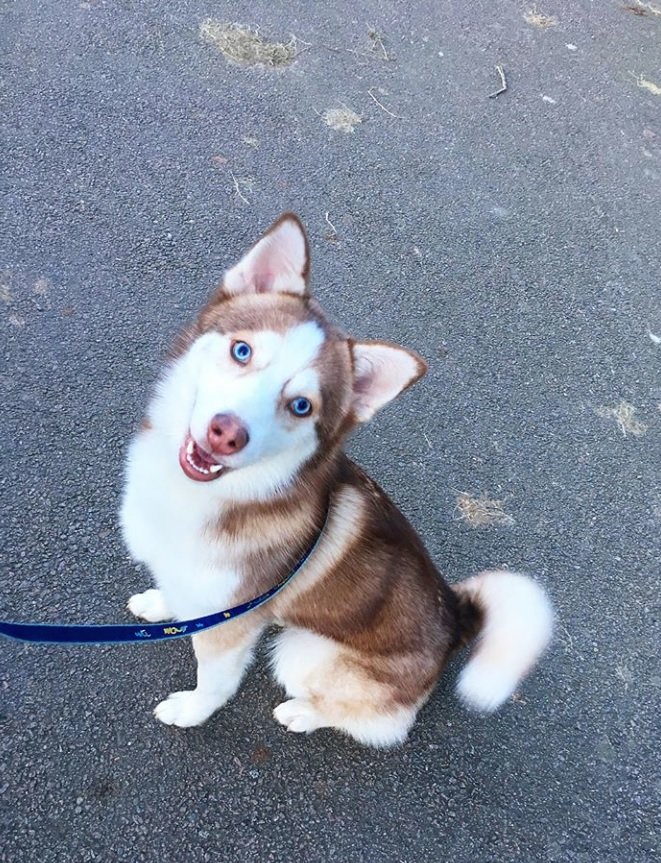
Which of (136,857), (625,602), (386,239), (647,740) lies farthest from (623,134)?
(136,857)

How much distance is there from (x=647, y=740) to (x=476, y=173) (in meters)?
4.04

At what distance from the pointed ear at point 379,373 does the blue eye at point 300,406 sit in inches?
7.6

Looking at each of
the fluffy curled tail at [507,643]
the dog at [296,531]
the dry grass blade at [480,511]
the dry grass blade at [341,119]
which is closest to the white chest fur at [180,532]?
the dog at [296,531]

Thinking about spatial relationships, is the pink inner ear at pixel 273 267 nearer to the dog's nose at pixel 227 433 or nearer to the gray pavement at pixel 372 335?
the dog's nose at pixel 227 433

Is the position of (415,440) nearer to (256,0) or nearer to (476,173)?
(476,173)

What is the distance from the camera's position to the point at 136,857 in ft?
7.45

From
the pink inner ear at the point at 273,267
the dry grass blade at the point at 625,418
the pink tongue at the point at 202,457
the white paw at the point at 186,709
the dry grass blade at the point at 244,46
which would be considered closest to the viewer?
the pink tongue at the point at 202,457

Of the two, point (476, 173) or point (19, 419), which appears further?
point (476, 173)

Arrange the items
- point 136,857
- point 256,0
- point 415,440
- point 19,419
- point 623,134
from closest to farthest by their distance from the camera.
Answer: point 136,857
point 19,419
point 415,440
point 256,0
point 623,134

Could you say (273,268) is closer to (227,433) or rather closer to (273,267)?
(273,267)

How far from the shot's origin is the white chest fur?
2117 millimetres

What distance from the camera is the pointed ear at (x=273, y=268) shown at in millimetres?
2052

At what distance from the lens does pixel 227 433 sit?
5.74ft

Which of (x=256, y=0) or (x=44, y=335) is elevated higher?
(x=256, y=0)
